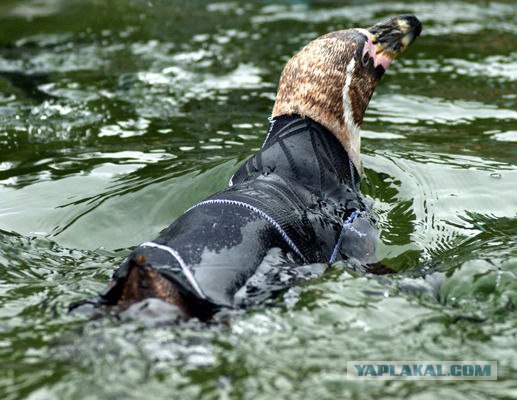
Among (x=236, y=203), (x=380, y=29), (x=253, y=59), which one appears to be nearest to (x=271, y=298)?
(x=236, y=203)

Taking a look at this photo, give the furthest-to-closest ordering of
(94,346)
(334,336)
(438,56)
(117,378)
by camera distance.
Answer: (438,56) < (334,336) < (94,346) < (117,378)

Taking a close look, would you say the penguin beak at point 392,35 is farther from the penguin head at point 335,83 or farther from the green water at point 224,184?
the green water at point 224,184

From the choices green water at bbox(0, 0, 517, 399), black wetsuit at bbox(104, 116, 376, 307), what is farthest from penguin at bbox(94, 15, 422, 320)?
green water at bbox(0, 0, 517, 399)

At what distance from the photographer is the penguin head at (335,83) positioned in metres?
5.15

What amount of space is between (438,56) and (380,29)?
4415mm

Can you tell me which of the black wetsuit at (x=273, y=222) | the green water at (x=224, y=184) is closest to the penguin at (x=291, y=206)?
the black wetsuit at (x=273, y=222)

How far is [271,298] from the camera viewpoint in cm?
382

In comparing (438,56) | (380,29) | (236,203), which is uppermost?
(380,29)

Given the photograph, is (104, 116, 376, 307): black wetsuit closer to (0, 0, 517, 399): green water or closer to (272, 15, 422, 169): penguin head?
(272, 15, 422, 169): penguin head

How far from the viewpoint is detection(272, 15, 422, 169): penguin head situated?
515cm

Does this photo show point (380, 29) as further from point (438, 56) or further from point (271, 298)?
point (438, 56)

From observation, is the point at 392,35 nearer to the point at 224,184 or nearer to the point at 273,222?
the point at 224,184

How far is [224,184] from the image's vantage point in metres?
5.95

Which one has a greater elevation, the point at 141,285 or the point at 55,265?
the point at 141,285
